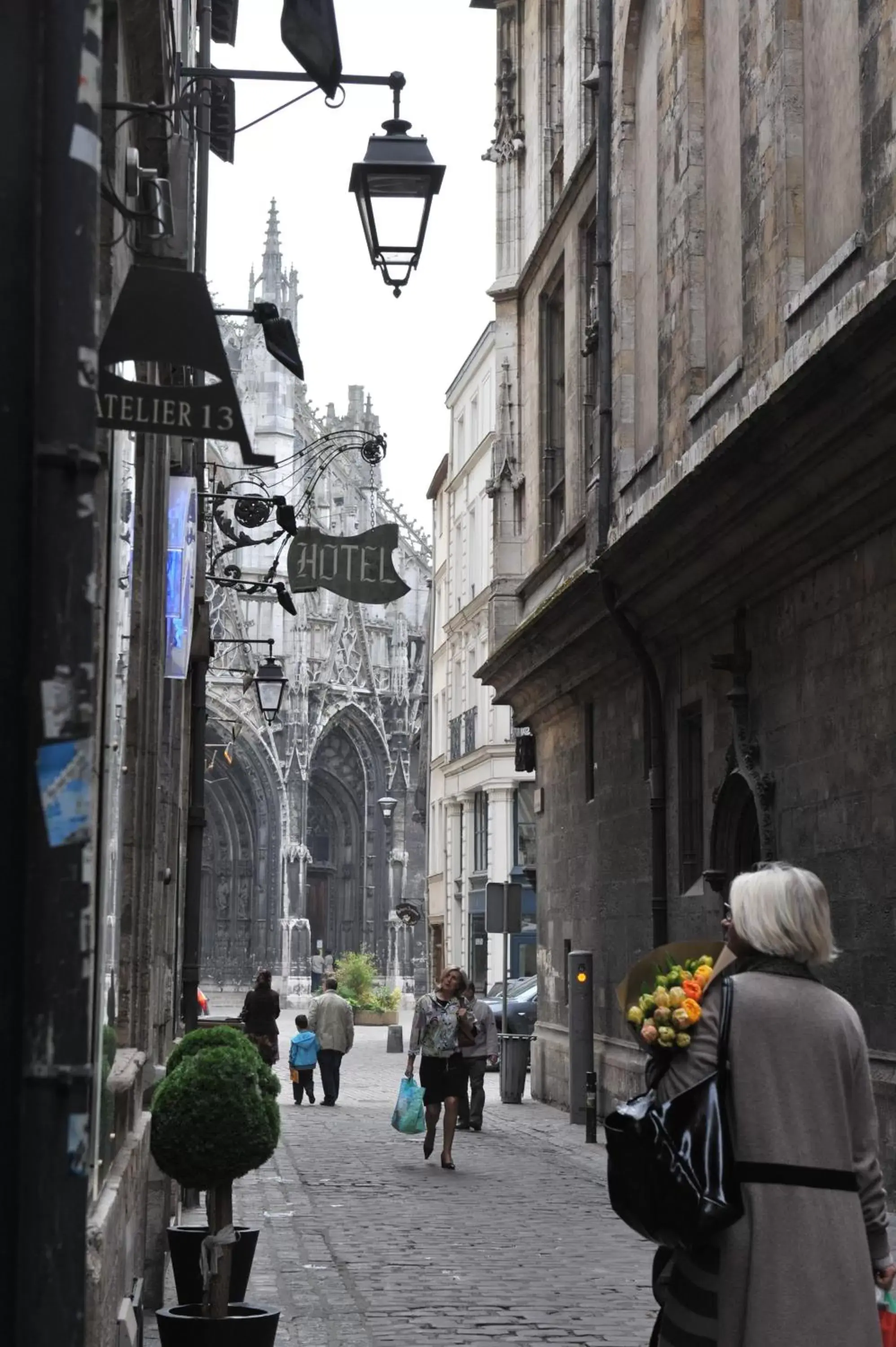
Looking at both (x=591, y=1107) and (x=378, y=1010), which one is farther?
(x=378, y=1010)

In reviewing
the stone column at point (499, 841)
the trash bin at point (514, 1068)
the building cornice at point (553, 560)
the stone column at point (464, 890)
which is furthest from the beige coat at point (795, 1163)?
the stone column at point (464, 890)

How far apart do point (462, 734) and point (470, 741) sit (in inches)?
47.6

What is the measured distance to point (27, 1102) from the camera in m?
2.66

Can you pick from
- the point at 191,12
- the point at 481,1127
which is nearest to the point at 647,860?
the point at 481,1127

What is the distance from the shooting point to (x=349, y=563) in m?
13.5

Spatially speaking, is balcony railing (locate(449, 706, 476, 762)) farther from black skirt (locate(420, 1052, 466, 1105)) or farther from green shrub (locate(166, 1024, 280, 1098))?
green shrub (locate(166, 1024, 280, 1098))

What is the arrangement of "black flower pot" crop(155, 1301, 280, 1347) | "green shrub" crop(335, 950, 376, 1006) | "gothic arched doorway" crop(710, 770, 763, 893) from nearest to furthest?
"black flower pot" crop(155, 1301, 280, 1347) < "gothic arched doorway" crop(710, 770, 763, 893) < "green shrub" crop(335, 950, 376, 1006)

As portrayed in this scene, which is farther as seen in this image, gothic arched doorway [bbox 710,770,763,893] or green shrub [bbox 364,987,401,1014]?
green shrub [bbox 364,987,401,1014]

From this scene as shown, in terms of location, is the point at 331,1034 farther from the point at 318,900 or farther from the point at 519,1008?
the point at 318,900

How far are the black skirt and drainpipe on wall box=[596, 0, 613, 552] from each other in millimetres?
5552

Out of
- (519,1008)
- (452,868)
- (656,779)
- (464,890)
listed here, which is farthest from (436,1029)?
(452,868)

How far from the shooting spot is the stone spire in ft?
212

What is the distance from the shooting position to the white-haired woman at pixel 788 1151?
397 cm

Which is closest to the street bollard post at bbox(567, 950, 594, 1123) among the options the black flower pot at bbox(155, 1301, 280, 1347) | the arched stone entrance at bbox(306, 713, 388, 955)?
the black flower pot at bbox(155, 1301, 280, 1347)
